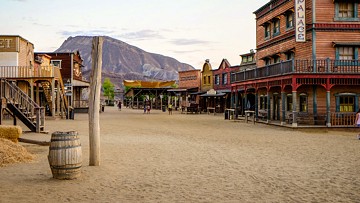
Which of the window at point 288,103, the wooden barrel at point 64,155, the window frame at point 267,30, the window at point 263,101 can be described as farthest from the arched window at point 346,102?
the wooden barrel at point 64,155

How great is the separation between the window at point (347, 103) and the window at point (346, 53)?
8.69ft

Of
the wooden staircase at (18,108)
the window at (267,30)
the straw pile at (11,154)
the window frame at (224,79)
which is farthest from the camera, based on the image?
the window frame at (224,79)

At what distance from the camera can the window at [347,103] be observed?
27470 millimetres

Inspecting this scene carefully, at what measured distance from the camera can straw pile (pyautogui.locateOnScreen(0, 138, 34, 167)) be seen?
11212mm

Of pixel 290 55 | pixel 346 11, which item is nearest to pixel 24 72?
pixel 290 55

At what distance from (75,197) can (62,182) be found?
142 centimetres

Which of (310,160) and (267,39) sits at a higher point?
(267,39)

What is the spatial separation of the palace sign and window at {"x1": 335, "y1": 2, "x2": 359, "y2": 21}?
261 centimetres

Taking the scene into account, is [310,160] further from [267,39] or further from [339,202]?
[267,39]

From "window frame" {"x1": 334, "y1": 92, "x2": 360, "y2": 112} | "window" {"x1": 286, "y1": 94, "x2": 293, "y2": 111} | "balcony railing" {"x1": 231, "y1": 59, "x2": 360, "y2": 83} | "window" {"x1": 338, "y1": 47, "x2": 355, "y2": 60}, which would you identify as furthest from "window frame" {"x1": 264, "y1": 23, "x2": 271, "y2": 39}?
"window frame" {"x1": 334, "y1": 92, "x2": 360, "y2": 112}

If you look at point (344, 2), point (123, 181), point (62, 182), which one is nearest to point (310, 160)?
point (123, 181)

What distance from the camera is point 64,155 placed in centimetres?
881

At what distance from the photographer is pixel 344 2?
27797mm

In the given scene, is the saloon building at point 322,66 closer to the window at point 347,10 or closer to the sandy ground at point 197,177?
the window at point 347,10
